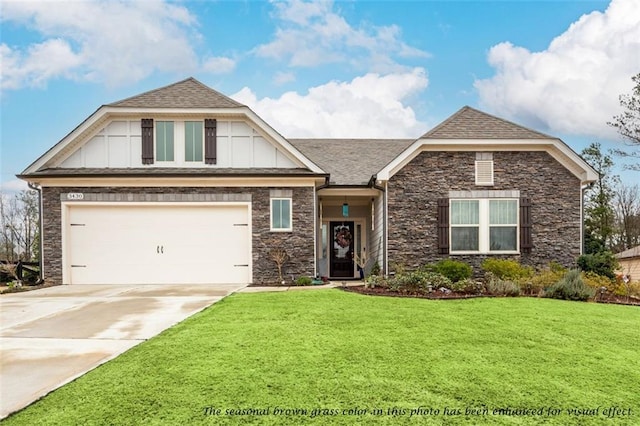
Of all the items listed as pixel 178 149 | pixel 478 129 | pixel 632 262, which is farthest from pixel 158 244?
pixel 632 262

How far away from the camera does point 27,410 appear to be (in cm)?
353

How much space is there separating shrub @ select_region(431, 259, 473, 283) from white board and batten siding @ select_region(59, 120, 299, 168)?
525cm

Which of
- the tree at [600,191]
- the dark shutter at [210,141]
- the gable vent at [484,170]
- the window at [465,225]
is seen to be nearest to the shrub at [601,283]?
the window at [465,225]

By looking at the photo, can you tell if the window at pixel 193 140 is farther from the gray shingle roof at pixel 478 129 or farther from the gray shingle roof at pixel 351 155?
the gray shingle roof at pixel 478 129

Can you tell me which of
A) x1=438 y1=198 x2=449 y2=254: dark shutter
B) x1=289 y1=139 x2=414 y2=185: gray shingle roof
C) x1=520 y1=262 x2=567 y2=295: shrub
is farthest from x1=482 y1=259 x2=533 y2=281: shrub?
x1=289 y1=139 x2=414 y2=185: gray shingle roof

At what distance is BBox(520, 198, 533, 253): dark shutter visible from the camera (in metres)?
13.1

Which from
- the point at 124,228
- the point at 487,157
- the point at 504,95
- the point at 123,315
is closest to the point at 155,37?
the point at 124,228

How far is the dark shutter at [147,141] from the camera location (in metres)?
13.3

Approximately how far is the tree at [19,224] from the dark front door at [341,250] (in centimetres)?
1887

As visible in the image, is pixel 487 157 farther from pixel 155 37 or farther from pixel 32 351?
pixel 32 351

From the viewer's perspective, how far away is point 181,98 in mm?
13539

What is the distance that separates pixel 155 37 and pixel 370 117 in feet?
41.9

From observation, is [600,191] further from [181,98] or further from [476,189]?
[181,98]

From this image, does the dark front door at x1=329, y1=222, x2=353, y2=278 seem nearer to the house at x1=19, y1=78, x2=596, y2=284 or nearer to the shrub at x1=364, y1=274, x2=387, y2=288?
the house at x1=19, y1=78, x2=596, y2=284
